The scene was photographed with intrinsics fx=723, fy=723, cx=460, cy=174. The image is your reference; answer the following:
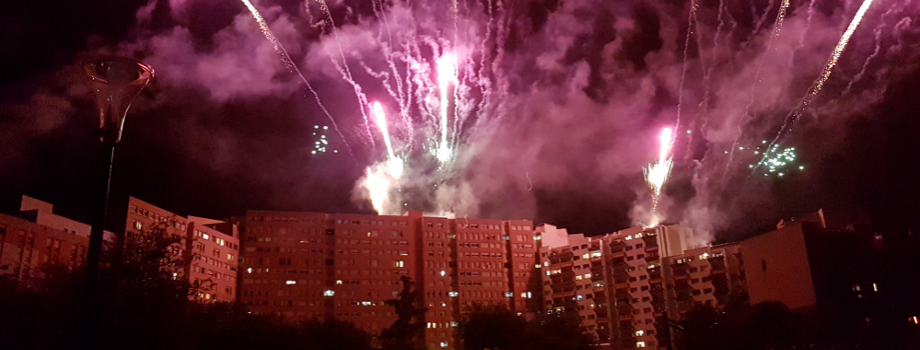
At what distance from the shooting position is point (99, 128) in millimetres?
11891

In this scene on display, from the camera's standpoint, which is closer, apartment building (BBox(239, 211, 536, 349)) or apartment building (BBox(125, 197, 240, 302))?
apartment building (BBox(125, 197, 240, 302))

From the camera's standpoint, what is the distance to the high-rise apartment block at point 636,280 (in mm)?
91062

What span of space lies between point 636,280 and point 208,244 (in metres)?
57.6

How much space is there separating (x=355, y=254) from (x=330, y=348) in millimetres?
49725

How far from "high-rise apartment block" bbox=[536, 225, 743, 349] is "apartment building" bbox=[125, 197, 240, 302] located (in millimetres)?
47582

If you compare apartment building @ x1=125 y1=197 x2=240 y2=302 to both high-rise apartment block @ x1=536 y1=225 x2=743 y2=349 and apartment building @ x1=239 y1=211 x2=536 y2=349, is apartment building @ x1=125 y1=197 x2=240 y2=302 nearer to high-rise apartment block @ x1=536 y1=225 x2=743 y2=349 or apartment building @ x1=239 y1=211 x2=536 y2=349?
apartment building @ x1=239 y1=211 x2=536 y2=349

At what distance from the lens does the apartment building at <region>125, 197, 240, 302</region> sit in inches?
3233

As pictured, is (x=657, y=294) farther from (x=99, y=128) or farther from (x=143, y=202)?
(x=99, y=128)

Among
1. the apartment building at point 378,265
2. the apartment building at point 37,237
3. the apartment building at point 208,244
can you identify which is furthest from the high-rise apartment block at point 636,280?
the apartment building at point 37,237

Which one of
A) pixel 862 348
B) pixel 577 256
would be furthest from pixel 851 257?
pixel 577 256

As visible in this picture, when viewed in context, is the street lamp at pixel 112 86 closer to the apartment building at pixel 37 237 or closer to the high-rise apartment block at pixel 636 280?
the apartment building at pixel 37 237

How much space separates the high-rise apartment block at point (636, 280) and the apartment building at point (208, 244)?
156 ft

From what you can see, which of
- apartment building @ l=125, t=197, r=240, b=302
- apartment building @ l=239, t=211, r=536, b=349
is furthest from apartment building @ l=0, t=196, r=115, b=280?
apartment building @ l=239, t=211, r=536, b=349

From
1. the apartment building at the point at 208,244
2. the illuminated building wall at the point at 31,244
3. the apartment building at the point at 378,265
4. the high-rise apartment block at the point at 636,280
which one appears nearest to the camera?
the illuminated building wall at the point at 31,244
